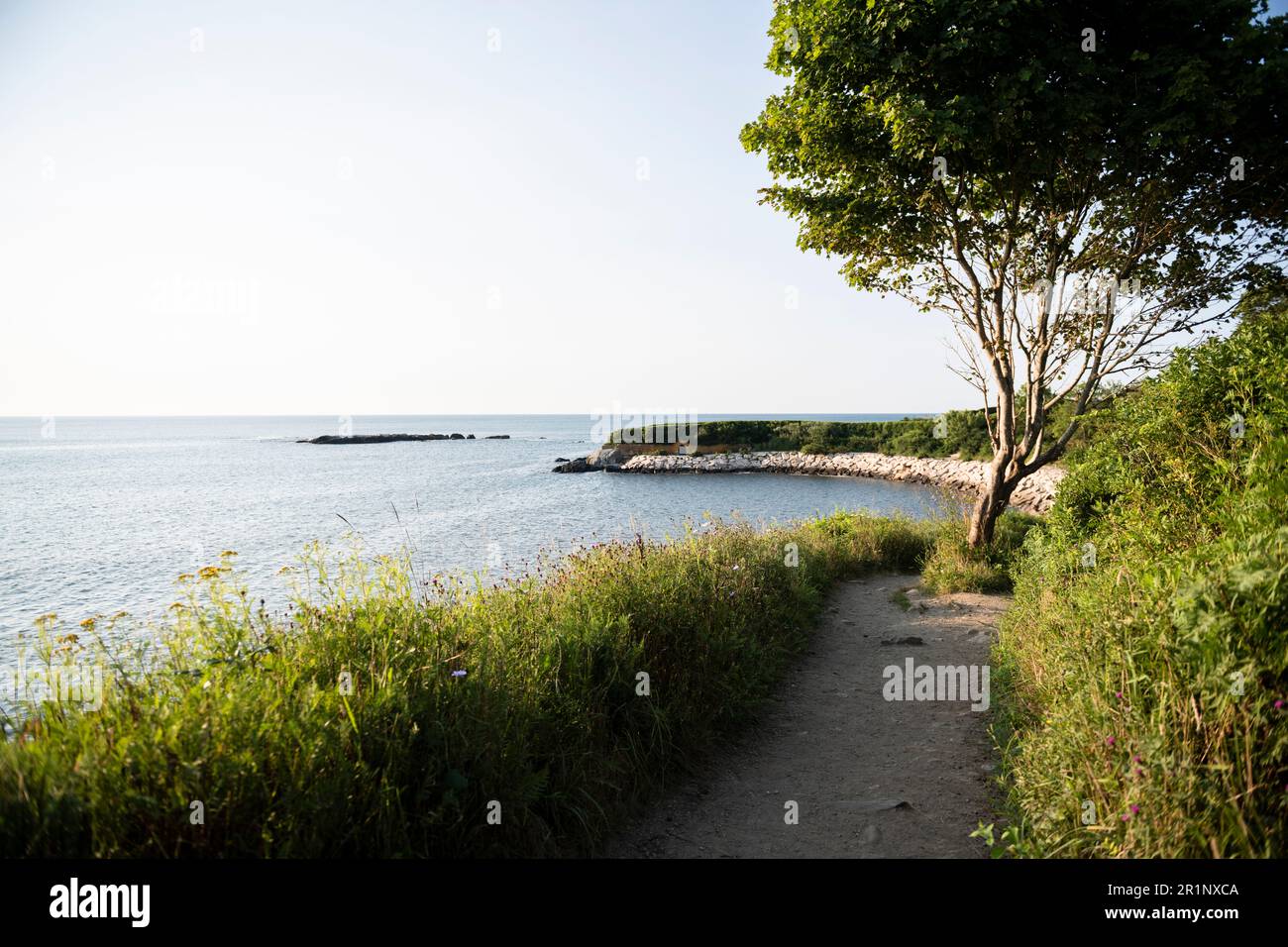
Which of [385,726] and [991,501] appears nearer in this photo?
[385,726]

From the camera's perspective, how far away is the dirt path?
4590 mm

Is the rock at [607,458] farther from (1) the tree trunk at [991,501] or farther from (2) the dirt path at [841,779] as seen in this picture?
(2) the dirt path at [841,779]

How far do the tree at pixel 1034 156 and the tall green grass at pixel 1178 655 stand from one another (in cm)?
483

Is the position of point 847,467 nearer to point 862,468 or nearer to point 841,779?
point 862,468

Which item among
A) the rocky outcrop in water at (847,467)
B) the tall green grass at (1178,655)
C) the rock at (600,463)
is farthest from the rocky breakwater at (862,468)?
the tall green grass at (1178,655)

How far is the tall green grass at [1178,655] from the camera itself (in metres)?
2.97

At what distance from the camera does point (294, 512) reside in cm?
3189

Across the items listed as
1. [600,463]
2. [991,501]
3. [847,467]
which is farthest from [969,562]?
[600,463]

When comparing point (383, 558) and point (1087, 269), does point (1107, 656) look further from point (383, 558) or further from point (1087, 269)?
point (1087, 269)

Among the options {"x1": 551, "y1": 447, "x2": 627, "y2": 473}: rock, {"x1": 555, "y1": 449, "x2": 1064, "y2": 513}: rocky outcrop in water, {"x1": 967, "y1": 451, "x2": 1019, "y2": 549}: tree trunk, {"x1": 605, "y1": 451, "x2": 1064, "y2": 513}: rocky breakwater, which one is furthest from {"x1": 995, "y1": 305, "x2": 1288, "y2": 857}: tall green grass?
{"x1": 551, "y1": 447, "x2": 627, "y2": 473}: rock

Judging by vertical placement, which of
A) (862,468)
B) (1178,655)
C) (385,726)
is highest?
(1178,655)

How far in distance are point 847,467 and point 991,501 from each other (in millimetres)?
41255

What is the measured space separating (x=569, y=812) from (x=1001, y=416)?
11585 mm

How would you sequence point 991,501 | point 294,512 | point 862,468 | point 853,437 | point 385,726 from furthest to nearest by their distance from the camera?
1. point 853,437
2. point 862,468
3. point 294,512
4. point 991,501
5. point 385,726
